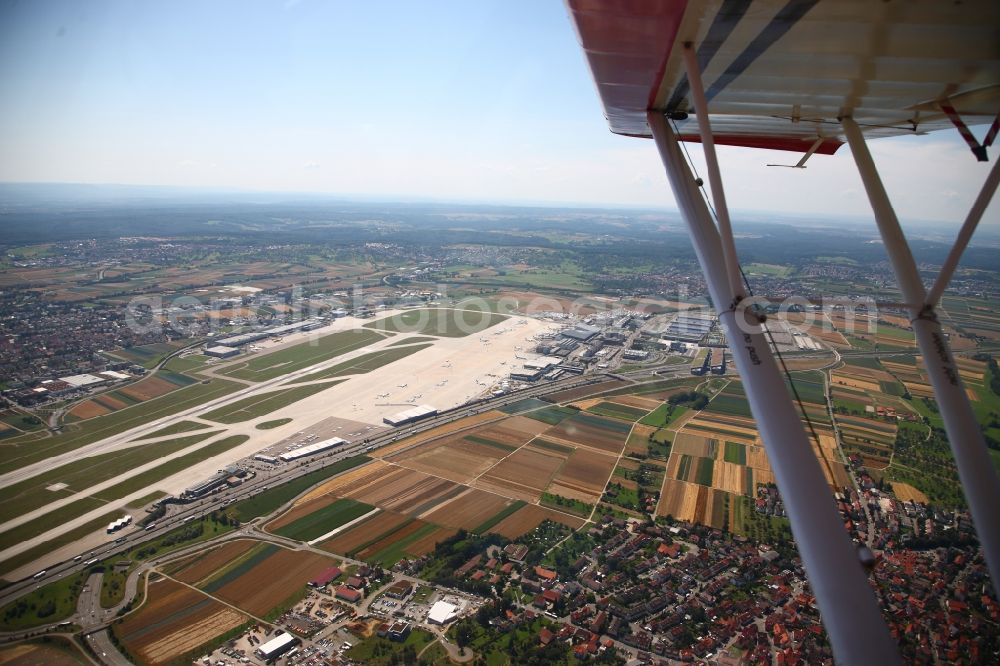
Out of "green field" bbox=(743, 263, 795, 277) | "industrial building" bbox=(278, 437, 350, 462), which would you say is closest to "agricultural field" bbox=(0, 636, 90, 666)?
"industrial building" bbox=(278, 437, 350, 462)

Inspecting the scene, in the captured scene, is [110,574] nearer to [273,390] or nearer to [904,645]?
[273,390]

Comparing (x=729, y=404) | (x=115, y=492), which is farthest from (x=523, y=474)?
(x=115, y=492)

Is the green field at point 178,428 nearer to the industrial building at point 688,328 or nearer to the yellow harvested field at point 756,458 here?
the yellow harvested field at point 756,458

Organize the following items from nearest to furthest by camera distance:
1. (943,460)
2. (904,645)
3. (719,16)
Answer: (719,16), (904,645), (943,460)

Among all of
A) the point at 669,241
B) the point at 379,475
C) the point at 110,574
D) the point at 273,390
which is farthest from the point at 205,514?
the point at 669,241

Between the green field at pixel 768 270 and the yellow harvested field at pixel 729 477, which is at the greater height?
the green field at pixel 768 270

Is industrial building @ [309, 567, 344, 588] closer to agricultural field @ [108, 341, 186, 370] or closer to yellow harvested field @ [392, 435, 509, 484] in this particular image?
yellow harvested field @ [392, 435, 509, 484]

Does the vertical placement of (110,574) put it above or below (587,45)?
below

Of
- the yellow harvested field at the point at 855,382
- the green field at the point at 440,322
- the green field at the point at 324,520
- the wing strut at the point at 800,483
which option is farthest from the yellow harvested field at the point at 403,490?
the yellow harvested field at the point at 855,382
